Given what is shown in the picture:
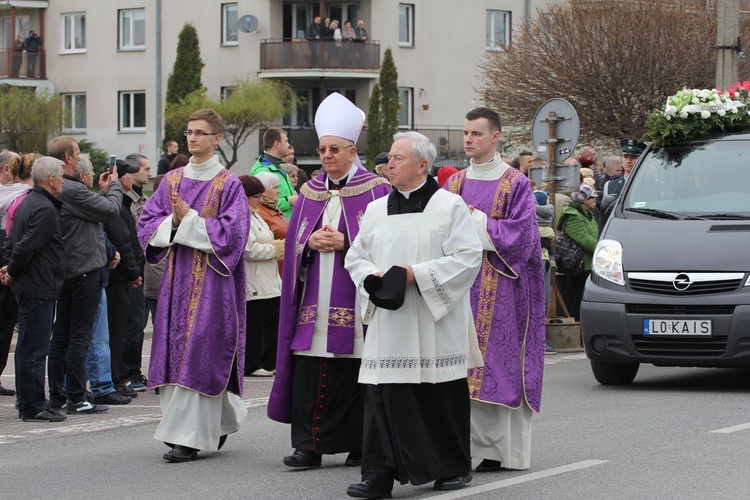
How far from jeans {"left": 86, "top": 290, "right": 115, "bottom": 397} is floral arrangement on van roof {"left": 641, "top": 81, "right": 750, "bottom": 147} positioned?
524cm

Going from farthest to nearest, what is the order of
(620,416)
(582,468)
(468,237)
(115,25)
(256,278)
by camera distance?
(115,25) < (256,278) < (620,416) < (582,468) < (468,237)

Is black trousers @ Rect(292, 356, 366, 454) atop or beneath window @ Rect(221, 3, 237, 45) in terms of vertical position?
beneath

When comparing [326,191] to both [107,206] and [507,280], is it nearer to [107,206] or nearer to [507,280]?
[507,280]

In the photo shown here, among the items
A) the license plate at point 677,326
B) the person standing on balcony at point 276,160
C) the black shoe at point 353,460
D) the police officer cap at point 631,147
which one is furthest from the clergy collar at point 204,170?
the police officer cap at point 631,147

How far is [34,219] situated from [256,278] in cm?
307

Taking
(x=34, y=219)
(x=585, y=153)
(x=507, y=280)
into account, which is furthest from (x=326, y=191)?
(x=585, y=153)

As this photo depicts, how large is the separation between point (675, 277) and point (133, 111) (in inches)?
1651

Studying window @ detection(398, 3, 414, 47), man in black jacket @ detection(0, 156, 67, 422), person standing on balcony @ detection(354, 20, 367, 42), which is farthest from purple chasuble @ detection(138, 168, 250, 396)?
window @ detection(398, 3, 414, 47)

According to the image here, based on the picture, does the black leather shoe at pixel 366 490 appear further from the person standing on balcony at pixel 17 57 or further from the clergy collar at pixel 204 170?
the person standing on balcony at pixel 17 57

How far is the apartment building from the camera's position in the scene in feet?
160

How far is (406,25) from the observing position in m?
50.3

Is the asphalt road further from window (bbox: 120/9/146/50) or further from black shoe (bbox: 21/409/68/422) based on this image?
window (bbox: 120/9/146/50)

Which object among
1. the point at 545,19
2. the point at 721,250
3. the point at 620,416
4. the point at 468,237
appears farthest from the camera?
the point at 545,19

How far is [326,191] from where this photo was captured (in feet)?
28.8
